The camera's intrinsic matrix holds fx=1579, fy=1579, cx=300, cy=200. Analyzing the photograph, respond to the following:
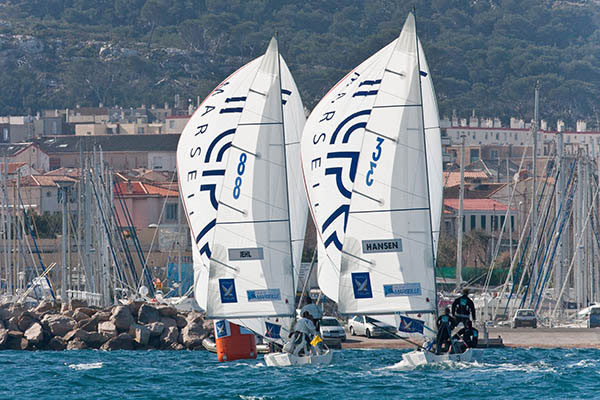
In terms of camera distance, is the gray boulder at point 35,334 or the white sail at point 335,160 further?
the gray boulder at point 35,334

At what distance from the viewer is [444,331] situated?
26.2 m

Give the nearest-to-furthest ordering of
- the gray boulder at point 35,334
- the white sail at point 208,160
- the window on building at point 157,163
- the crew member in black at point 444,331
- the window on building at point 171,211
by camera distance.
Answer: the crew member in black at point 444,331, the white sail at point 208,160, the gray boulder at point 35,334, the window on building at point 171,211, the window on building at point 157,163

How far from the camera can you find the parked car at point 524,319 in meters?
39.9

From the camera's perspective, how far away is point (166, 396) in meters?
24.6

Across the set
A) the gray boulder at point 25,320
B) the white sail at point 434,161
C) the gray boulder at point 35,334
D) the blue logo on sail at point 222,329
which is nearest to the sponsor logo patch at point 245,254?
the blue logo on sail at point 222,329

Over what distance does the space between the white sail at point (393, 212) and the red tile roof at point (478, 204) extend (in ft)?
170

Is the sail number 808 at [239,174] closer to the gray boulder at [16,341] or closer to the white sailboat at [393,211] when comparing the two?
the white sailboat at [393,211]

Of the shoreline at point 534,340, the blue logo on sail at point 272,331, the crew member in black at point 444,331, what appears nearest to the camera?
the crew member in black at point 444,331

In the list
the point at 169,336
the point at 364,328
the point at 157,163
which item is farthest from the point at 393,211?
the point at 157,163

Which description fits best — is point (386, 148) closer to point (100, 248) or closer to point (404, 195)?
point (404, 195)

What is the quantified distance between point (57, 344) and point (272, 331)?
10255mm

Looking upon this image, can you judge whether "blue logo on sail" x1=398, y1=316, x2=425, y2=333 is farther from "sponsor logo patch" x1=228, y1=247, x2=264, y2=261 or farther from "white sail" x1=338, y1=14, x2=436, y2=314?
"sponsor logo patch" x1=228, y1=247, x2=264, y2=261

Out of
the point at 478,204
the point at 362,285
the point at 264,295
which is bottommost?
the point at 264,295

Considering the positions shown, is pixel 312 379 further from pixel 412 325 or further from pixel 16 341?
pixel 16 341
